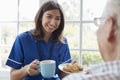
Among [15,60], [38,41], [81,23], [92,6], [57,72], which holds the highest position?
[92,6]

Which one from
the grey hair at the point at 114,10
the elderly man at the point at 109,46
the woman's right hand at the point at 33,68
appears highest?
the grey hair at the point at 114,10

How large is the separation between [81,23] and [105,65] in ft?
4.16

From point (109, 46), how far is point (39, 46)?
930 millimetres

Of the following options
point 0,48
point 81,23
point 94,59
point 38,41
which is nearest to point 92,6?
point 81,23

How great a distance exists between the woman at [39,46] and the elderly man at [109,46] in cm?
86

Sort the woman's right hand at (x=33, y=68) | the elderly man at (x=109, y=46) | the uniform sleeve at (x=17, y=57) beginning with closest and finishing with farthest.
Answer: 1. the elderly man at (x=109, y=46)
2. the woman's right hand at (x=33, y=68)
3. the uniform sleeve at (x=17, y=57)

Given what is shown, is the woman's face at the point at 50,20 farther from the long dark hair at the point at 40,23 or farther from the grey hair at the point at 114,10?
the grey hair at the point at 114,10

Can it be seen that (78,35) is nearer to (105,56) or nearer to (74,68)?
(74,68)

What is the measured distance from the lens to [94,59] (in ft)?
6.23

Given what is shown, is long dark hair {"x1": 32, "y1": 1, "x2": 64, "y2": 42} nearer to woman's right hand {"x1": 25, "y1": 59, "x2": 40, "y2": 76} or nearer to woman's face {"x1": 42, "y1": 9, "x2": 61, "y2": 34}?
woman's face {"x1": 42, "y1": 9, "x2": 61, "y2": 34}

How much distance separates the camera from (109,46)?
681 mm

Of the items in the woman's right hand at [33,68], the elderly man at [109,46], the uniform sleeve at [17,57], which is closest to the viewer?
the elderly man at [109,46]

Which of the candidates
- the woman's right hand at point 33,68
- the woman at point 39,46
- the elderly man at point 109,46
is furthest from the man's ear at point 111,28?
the woman at point 39,46

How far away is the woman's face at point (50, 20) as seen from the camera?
156 cm
